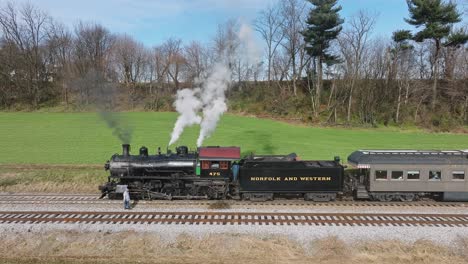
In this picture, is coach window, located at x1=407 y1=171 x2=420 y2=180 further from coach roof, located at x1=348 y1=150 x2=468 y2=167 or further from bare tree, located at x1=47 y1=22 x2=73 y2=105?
bare tree, located at x1=47 y1=22 x2=73 y2=105

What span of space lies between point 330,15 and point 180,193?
39519mm

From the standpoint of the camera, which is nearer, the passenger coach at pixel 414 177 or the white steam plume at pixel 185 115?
the passenger coach at pixel 414 177

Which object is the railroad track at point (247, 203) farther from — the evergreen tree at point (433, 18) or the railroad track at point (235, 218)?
the evergreen tree at point (433, 18)

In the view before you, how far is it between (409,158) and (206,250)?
436 inches

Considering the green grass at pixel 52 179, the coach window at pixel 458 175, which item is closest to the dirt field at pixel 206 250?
the coach window at pixel 458 175

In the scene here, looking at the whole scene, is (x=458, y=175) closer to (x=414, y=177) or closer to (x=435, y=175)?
(x=435, y=175)

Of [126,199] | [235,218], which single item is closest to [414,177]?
[235,218]

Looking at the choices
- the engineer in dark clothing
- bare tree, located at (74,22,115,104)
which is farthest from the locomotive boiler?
bare tree, located at (74,22,115,104)

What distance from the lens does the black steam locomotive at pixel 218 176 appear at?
52.6ft

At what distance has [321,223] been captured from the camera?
543 inches

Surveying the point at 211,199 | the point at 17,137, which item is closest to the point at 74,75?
the point at 17,137

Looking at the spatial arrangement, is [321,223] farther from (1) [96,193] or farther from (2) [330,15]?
(2) [330,15]

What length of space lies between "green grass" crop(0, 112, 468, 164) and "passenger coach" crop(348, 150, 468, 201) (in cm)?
A: 1011

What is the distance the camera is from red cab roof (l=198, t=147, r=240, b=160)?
15922 millimetres
